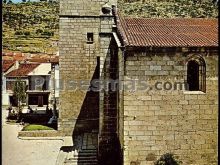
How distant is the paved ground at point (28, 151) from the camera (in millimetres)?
17609

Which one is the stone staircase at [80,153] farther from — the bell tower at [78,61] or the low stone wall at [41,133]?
the low stone wall at [41,133]

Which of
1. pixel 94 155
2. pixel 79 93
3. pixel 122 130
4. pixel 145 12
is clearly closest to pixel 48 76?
pixel 79 93

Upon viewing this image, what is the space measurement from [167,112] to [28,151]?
9.78m

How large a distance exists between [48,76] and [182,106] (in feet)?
104

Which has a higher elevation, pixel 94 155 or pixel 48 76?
pixel 48 76

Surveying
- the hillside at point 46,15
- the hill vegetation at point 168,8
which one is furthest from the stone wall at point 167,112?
the hill vegetation at point 168,8

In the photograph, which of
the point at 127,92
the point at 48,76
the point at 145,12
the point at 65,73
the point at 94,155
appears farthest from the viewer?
the point at 145,12

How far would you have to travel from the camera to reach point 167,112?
41.4 ft

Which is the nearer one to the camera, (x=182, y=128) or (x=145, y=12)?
(x=182, y=128)

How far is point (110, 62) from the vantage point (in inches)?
606

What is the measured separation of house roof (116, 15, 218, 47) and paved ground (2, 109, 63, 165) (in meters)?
7.08

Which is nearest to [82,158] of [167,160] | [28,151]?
[28,151]

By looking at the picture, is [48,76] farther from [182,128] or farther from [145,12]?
[145,12]

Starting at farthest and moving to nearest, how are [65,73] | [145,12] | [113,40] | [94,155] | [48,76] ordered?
[145,12] → [48,76] → [65,73] → [94,155] → [113,40]
